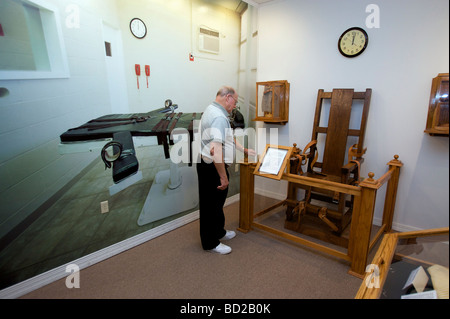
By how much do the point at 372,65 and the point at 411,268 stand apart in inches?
81.8

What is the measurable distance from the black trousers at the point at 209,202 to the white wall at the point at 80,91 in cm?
87

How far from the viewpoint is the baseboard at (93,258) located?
187 centimetres

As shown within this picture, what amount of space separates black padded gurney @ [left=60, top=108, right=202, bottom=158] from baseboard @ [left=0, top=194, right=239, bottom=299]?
0.81 meters

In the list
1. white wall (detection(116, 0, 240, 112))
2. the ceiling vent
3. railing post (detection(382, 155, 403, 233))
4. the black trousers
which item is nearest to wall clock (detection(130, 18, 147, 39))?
white wall (detection(116, 0, 240, 112))

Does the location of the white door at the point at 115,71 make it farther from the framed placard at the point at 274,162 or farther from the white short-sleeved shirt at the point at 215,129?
the framed placard at the point at 274,162

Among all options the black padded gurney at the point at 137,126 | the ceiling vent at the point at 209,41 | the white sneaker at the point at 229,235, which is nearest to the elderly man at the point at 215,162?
the white sneaker at the point at 229,235

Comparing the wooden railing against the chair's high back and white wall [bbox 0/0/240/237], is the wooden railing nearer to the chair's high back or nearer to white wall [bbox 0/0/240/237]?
the chair's high back

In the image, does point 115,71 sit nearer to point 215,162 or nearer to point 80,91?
point 80,91

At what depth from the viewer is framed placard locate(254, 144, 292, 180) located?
223 centimetres

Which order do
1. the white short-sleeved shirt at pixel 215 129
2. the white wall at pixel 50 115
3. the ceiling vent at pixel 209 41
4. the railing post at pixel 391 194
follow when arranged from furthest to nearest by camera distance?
the ceiling vent at pixel 209 41, the railing post at pixel 391 194, the white short-sleeved shirt at pixel 215 129, the white wall at pixel 50 115

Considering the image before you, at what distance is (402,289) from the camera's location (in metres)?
1.08

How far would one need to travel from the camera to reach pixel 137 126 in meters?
2.29

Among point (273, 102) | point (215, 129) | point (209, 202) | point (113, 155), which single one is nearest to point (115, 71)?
point (113, 155)
